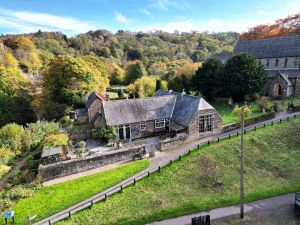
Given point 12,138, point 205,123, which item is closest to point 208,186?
point 205,123

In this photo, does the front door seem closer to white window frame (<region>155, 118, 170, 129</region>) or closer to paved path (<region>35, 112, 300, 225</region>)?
white window frame (<region>155, 118, 170, 129</region>)

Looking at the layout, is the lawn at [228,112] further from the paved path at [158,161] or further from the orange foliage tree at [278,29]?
the orange foliage tree at [278,29]

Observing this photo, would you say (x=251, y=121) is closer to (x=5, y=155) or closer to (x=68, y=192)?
(x=68, y=192)

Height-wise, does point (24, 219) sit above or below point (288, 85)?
below

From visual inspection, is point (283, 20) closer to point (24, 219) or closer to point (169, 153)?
point (169, 153)

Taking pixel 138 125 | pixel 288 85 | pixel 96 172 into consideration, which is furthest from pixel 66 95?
pixel 288 85

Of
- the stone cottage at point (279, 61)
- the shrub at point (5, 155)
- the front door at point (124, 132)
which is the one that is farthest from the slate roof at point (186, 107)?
the stone cottage at point (279, 61)
